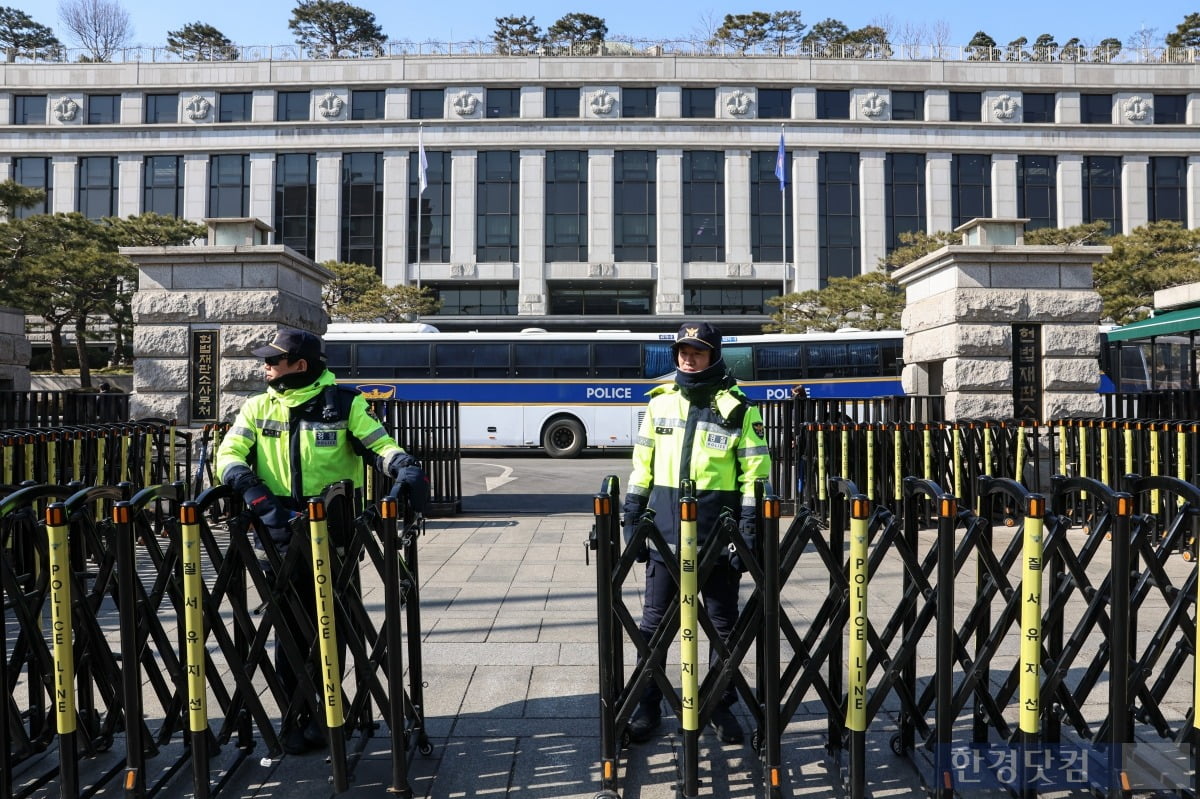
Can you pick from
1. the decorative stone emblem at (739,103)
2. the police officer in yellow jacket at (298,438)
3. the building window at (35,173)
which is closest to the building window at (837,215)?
the decorative stone emblem at (739,103)

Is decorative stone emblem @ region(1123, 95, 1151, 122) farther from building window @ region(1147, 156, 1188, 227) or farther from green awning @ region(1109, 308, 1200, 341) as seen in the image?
green awning @ region(1109, 308, 1200, 341)

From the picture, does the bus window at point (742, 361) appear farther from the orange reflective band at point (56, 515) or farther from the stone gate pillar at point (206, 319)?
the orange reflective band at point (56, 515)

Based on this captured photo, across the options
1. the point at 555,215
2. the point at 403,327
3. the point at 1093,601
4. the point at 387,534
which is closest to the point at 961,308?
the point at 1093,601

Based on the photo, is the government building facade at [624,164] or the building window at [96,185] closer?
the government building facade at [624,164]

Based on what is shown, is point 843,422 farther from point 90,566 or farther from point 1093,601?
point 90,566

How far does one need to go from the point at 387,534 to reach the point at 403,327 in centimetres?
1883

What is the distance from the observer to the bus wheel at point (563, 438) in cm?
2072

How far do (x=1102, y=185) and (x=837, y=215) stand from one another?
13098 millimetres

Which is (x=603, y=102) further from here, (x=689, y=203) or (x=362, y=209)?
(x=362, y=209)

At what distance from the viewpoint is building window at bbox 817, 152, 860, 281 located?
1575 inches

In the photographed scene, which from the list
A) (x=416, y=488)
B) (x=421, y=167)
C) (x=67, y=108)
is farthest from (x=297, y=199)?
(x=416, y=488)

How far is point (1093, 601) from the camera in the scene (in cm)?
332

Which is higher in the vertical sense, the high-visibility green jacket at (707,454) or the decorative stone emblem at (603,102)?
the decorative stone emblem at (603,102)

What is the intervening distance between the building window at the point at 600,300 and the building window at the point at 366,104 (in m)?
12.4
